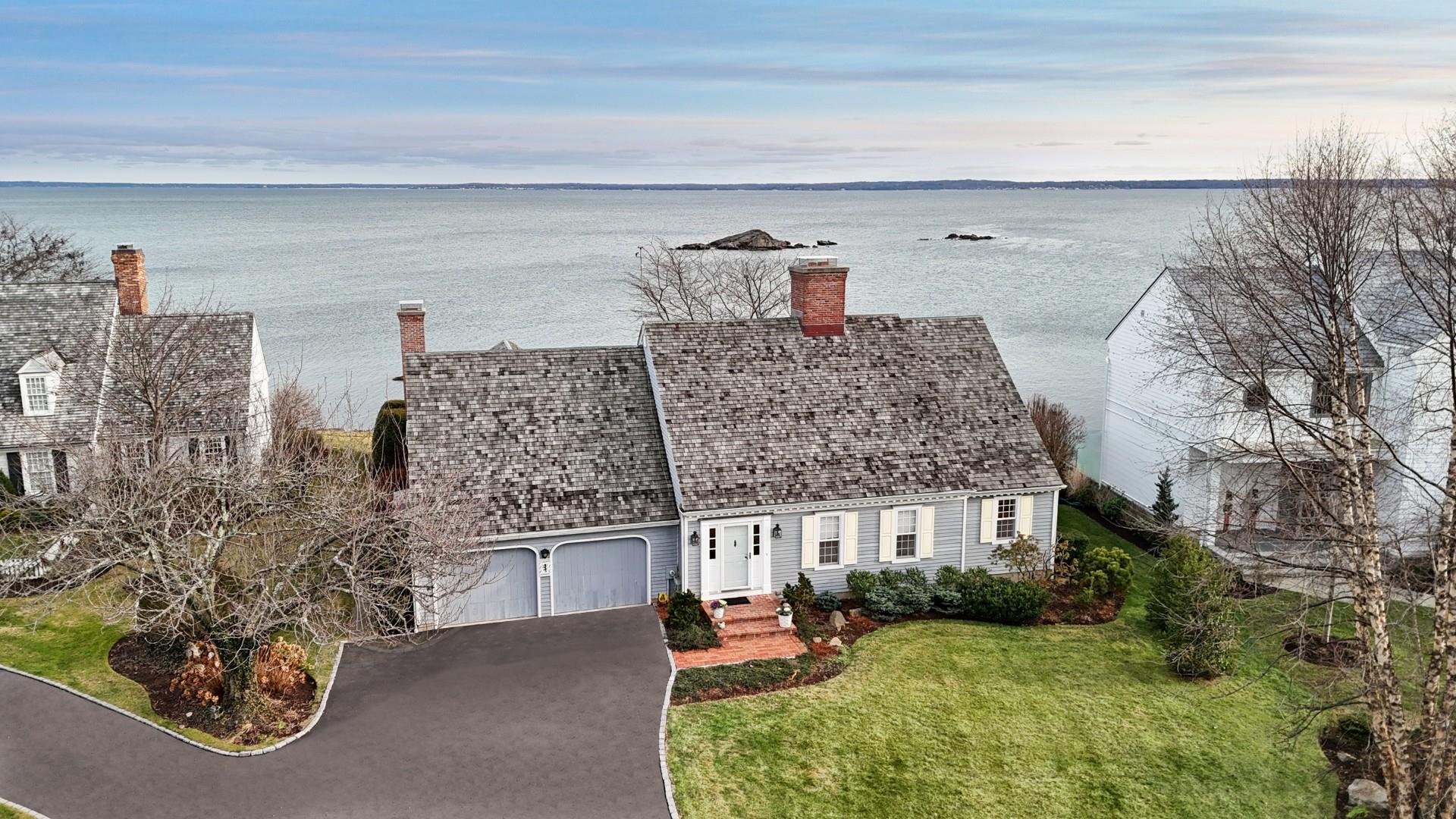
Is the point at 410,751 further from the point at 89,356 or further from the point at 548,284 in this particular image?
the point at 548,284

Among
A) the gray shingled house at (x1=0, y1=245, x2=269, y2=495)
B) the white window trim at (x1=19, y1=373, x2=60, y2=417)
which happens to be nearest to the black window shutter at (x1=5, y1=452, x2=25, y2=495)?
the gray shingled house at (x1=0, y1=245, x2=269, y2=495)

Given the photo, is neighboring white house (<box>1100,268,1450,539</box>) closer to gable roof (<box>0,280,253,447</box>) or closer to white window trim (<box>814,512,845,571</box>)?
white window trim (<box>814,512,845,571</box>)

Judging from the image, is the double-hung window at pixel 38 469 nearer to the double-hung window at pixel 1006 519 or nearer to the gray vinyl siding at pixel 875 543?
the gray vinyl siding at pixel 875 543

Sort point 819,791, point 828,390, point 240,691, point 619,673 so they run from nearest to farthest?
1. point 819,791
2. point 240,691
3. point 619,673
4. point 828,390

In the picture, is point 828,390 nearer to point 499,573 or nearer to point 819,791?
point 499,573

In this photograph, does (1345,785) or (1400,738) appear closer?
(1400,738)

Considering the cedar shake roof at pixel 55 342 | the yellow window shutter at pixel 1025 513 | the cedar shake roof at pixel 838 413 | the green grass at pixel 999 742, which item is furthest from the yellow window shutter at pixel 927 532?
the cedar shake roof at pixel 55 342

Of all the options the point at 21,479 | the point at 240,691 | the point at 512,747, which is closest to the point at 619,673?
the point at 512,747
